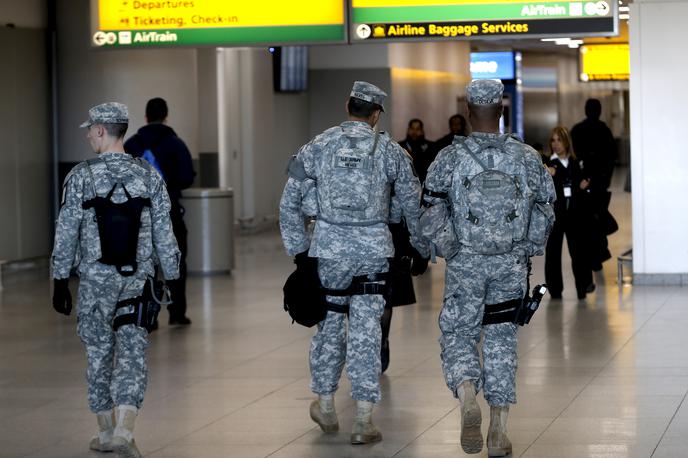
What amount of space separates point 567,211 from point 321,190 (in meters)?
5.83

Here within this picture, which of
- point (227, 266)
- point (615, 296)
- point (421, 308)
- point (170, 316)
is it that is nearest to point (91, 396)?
point (170, 316)

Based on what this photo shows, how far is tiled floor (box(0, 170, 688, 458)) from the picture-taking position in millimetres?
6523

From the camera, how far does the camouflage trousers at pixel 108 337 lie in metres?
6.31

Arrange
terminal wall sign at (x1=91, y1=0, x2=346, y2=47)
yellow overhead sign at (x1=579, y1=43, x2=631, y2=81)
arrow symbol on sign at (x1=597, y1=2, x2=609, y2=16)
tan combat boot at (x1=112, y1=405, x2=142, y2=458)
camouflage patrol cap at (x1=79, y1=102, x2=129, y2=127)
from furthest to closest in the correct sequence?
1. yellow overhead sign at (x1=579, y1=43, x2=631, y2=81)
2. terminal wall sign at (x1=91, y1=0, x2=346, y2=47)
3. arrow symbol on sign at (x1=597, y1=2, x2=609, y2=16)
4. camouflage patrol cap at (x1=79, y1=102, x2=129, y2=127)
5. tan combat boot at (x1=112, y1=405, x2=142, y2=458)

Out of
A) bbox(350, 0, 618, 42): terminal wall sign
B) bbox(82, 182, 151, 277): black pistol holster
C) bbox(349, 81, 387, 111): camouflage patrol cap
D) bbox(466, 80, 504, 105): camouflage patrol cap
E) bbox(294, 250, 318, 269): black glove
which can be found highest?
bbox(350, 0, 618, 42): terminal wall sign

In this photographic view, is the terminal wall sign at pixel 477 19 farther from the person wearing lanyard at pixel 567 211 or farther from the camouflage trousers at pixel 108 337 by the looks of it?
the camouflage trousers at pixel 108 337

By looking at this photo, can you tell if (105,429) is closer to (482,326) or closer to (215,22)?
(482,326)

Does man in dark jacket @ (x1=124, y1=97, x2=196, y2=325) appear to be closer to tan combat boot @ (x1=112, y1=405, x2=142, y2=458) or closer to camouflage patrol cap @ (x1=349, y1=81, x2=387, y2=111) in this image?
camouflage patrol cap @ (x1=349, y1=81, x2=387, y2=111)

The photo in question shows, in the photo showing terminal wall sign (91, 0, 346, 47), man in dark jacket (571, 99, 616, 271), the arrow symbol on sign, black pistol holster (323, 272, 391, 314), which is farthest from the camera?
man in dark jacket (571, 99, 616, 271)

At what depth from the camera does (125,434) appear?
20.3 ft

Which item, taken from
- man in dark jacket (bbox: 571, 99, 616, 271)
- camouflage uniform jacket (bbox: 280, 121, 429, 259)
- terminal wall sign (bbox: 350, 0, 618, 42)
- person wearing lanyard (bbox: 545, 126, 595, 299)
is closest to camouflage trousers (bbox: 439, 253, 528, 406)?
camouflage uniform jacket (bbox: 280, 121, 429, 259)

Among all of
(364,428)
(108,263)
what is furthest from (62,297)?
(364,428)

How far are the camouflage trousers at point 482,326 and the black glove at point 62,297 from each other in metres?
1.73

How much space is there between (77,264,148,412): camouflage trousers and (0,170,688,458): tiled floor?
0.36m
